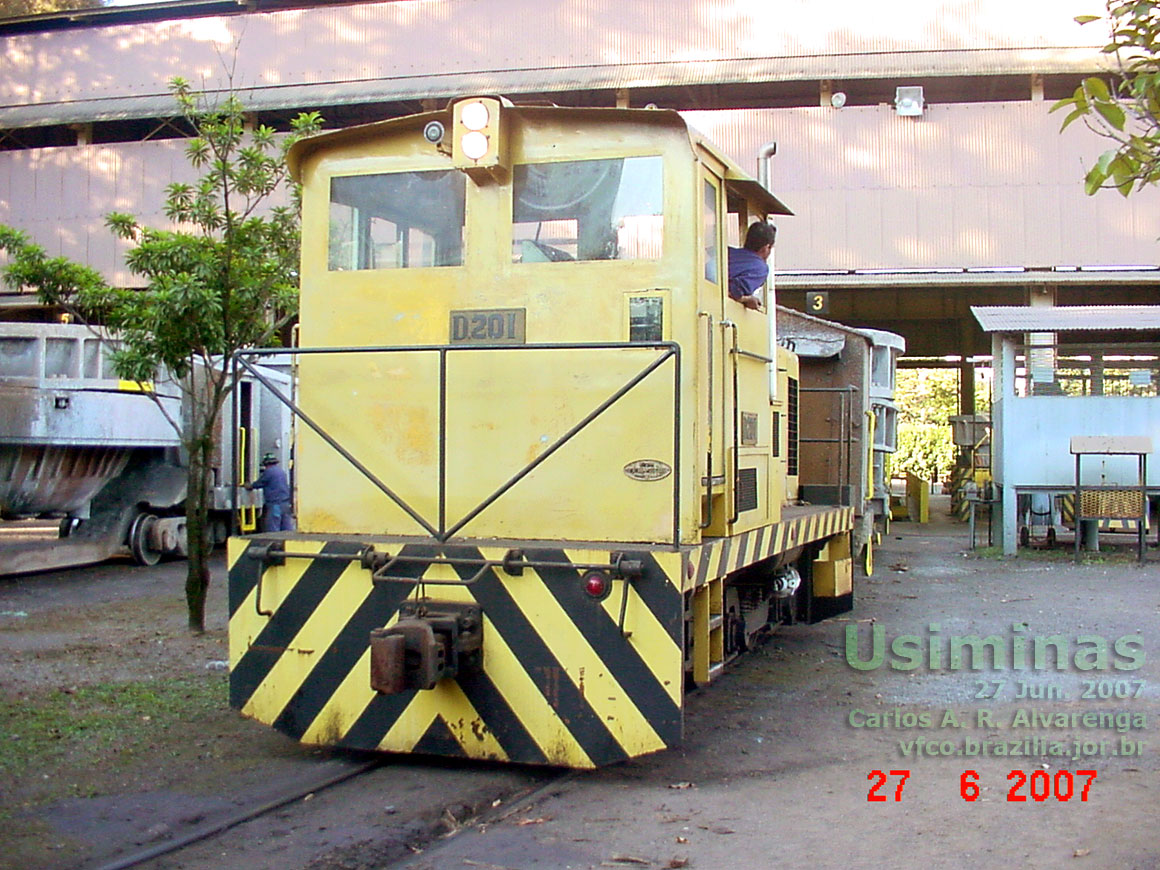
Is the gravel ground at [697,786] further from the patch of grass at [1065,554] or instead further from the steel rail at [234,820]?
the patch of grass at [1065,554]

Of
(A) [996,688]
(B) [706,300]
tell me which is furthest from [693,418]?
(A) [996,688]

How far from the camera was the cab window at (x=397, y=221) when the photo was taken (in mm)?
5383

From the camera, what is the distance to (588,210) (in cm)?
521

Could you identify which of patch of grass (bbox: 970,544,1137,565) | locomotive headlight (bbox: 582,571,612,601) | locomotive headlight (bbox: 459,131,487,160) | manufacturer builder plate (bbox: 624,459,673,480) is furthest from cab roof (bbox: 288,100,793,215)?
patch of grass (bbox: 970,544,1137,565)

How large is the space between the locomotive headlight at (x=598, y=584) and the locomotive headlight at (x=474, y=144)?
194 cm

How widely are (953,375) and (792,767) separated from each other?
126ft

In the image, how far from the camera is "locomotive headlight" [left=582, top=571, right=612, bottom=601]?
15.5 feet

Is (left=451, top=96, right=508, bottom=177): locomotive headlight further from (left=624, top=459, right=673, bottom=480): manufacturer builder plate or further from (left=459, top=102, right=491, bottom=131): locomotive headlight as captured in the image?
(left=624, top=459, right=673, bottom=480): manufacturer builder plate

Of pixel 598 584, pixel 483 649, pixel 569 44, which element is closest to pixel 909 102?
pixel 569 44

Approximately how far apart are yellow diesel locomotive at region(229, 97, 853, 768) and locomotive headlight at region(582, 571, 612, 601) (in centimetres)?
1

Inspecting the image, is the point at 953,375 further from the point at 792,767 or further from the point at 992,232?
the point at 792,767

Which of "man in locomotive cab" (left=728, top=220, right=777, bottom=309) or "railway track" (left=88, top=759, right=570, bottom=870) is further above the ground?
"man in locomotive cab" (left=728, top=220, right=777, bottom=309)

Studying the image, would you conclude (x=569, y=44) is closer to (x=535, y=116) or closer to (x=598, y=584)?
A: (x=535, y=116)
